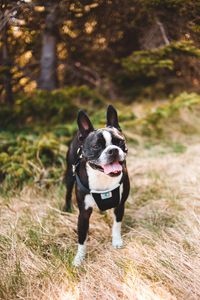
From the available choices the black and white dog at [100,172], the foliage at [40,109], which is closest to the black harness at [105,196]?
the black and white dog at [100,172]

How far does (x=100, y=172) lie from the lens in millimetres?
2971

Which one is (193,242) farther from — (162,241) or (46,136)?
(46,136)

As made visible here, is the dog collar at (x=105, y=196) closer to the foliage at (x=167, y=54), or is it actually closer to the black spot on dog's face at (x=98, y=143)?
the black spot on dog's face at (x=98, y=143)

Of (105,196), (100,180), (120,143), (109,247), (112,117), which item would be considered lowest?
(109,247)

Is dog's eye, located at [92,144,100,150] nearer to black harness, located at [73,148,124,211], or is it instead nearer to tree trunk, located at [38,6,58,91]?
black harness, located at [73,148,124,211]

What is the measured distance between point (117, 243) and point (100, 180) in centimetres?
61

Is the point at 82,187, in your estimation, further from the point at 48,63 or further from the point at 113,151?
the point at 48,63

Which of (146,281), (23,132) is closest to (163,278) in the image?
(146,281)

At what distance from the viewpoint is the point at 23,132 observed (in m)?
5.64

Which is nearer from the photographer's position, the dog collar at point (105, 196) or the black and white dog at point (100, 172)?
the black and white dog at point (100, 172)

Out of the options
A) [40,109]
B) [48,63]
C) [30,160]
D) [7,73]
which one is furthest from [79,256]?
[48,63]

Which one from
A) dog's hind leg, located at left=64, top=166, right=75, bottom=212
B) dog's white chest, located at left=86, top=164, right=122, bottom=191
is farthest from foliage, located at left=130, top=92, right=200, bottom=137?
dog's white chest, located at left=86, top=164, right=122, bottom=191

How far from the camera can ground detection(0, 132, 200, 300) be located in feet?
8.23

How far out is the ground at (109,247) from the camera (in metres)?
2.51
